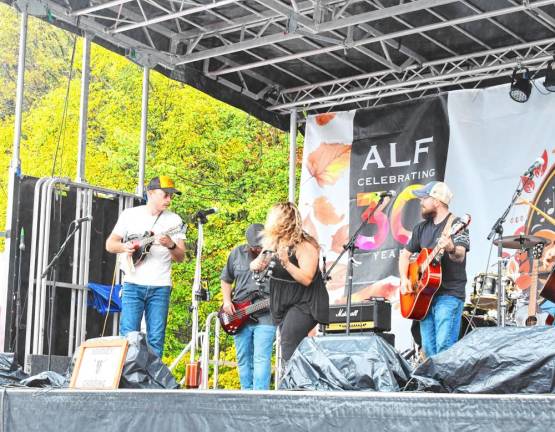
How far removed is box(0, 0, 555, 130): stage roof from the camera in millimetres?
8992

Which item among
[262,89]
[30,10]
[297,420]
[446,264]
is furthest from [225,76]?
[297,420]

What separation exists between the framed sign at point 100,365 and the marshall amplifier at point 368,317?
169 inches

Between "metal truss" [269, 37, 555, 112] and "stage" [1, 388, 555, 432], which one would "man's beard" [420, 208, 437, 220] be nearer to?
"metal truss" [269, 37, 555, 112]

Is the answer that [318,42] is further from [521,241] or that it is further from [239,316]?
[239,316]

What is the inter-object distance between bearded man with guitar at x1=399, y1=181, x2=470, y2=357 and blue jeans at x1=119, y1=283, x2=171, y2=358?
2.03 m

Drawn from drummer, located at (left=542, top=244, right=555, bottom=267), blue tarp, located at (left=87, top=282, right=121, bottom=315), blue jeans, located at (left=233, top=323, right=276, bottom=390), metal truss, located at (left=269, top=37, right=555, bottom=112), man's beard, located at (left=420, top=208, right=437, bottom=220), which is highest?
metal truss, located at (left=269, top=37, right=555, bottom=112)

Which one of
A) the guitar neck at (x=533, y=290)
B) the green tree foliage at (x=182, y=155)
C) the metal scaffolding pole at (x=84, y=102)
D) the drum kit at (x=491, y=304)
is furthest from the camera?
the green tree foliage at (x=182, y=155)

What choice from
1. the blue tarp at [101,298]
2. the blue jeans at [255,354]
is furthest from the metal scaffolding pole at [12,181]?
the blue jeans at [255,354]

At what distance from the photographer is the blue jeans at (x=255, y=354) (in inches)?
279

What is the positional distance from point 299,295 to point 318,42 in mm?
4747

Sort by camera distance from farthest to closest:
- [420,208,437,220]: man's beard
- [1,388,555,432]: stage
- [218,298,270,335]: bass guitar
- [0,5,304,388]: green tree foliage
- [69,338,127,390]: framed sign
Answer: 1. [0,5,304,388]: green tree foliage
2. [218,298,270,335]: bass guitar
3. [420,208,437,220]: man's beard
4. [69,338,127,390]: framed sign
5. [1,388,555,432]: stage

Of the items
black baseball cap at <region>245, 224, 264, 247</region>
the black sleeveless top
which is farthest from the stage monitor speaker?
black baseball cap at <region>245, 224, 264, 247</region>

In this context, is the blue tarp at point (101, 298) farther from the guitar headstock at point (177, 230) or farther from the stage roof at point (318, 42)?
the stage roof at point (318, 42)

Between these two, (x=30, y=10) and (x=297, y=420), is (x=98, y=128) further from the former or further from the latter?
(x=297, y=420)
